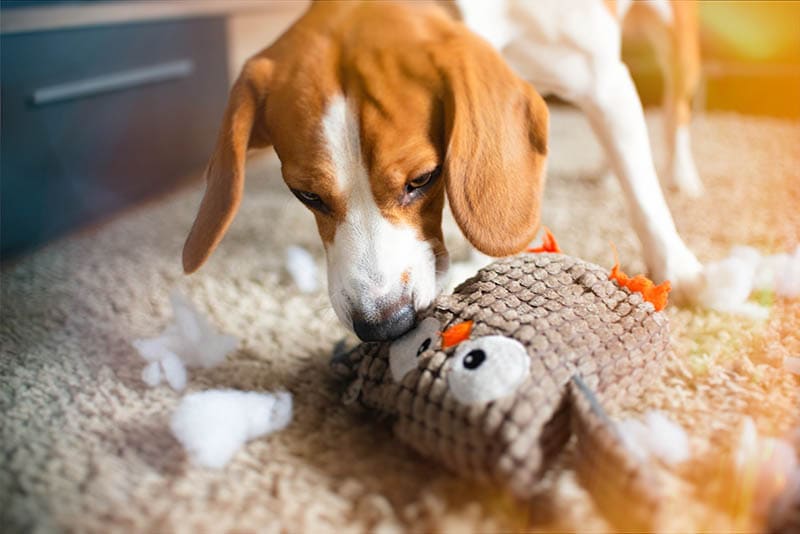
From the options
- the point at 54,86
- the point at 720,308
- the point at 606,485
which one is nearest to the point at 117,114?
the point at 54,86

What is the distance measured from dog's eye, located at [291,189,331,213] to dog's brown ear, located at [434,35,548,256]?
0.59ft

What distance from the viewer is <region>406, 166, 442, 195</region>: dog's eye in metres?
1.07

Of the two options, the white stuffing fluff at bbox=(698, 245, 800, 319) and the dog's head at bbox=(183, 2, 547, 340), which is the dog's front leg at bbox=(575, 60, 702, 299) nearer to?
the white stuffing fluff at bbox=(698, 245, 800, 319)

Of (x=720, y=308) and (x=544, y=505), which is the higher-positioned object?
(x=544, y=505)

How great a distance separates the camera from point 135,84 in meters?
2.12

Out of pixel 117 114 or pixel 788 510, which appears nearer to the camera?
pixel 788 510

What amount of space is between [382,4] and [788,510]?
2.92 feet

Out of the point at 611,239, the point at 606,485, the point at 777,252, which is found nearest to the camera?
the point at 606,485

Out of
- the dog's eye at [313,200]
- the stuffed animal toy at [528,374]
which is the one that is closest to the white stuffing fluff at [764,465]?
the stuffed animal toy at [528,374]

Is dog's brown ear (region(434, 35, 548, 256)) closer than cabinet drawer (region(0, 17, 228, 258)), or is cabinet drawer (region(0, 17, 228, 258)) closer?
dog's brown ear (region(434, 35, 548, 256))

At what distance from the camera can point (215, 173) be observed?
3.76 feet

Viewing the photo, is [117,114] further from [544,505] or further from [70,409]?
[544,505]

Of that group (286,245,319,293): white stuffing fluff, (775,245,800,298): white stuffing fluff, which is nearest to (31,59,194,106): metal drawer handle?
(286,245,319,293): white stuffing fluff

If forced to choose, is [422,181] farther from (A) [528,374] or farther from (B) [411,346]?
(A) [528,374]
